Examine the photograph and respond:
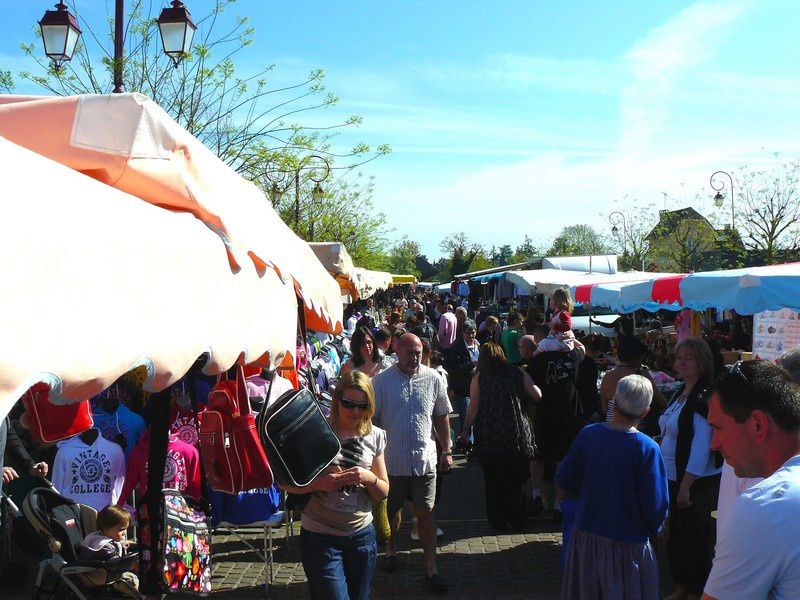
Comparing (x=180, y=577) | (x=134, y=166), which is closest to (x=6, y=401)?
(x=134, y=166)

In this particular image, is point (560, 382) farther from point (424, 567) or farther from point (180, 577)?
point (180, 577)

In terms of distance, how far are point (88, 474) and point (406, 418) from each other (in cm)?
242

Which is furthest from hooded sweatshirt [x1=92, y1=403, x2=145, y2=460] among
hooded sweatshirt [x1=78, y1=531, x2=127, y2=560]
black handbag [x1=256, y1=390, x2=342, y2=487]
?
black handbag [x1=256, y1=390, x2=342, y2=487]

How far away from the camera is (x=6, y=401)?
179cm

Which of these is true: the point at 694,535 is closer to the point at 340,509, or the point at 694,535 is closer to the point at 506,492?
the point at 506,492

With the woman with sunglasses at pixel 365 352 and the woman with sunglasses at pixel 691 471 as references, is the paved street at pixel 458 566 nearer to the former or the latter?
the woman with sunglasses at pixel 691 471

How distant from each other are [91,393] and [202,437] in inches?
86.8

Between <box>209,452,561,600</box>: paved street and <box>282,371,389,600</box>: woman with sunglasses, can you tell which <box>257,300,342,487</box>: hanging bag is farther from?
<box>209,452,561,600</box>: paved street

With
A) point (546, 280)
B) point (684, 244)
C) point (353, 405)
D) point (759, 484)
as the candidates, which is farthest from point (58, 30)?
point (684, 244)

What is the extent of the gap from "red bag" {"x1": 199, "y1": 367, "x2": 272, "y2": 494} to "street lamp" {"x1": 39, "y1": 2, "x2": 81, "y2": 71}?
7.59m

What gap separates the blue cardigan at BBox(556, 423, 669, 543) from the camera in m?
4.93

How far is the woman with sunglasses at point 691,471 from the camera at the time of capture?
582 centimetres

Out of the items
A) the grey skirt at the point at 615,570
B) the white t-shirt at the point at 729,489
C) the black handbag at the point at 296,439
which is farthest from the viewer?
the grey skirt at the point at 615,570

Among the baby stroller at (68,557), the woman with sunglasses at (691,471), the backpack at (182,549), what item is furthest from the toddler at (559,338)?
the backpack at (182,549)
